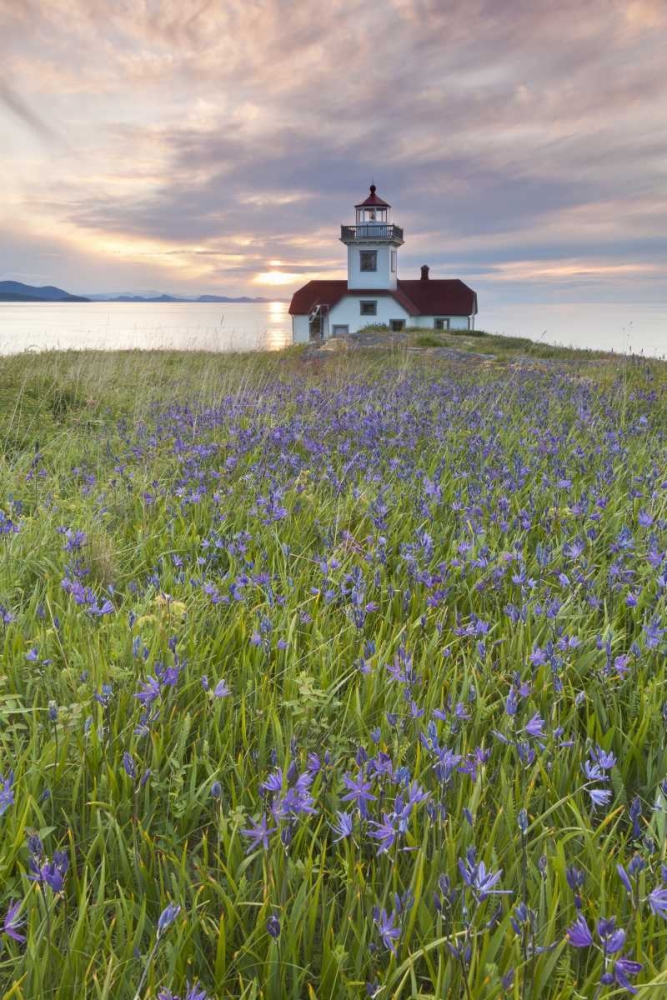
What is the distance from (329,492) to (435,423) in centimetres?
205

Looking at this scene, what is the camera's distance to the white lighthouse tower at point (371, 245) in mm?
47500

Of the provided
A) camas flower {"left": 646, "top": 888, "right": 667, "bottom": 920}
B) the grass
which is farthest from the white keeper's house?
camas flower {"left": 646, "top": 888, "right": 667, "bottom": 920}

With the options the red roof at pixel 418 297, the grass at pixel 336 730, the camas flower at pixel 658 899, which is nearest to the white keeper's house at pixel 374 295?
the red roof at pixel 418 297

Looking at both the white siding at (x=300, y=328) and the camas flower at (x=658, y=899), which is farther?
the white siding at (x=300, y=328)

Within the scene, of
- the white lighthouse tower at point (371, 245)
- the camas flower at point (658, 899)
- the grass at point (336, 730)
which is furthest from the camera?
the white lighthouse tower at point (371, 245)

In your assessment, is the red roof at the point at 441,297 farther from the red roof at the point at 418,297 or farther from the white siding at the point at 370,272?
the white siding at the point at 370,272

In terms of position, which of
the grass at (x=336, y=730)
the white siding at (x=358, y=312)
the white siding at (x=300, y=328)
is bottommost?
the grass at (x=336, y=730)

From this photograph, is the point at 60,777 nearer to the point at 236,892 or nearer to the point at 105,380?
the point at 236,892

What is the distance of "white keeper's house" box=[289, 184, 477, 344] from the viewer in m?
48.0

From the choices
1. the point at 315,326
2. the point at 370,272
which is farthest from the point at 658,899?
the point at 315,326

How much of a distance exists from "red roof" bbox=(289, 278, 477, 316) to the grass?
4779 cm

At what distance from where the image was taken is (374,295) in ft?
162

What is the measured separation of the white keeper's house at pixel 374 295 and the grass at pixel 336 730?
44.5 metres

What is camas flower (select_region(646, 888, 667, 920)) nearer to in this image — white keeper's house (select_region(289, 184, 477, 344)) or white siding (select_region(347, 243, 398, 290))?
white keeper's house (select_region(289, 184, 477, 344))
